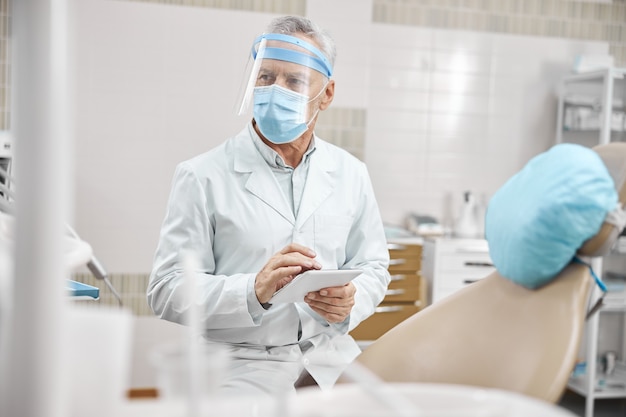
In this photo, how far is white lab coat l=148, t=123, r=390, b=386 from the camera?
185 centimetres

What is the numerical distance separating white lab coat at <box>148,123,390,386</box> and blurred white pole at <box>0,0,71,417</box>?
1.14 m

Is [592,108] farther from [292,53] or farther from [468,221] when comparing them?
[292,53]

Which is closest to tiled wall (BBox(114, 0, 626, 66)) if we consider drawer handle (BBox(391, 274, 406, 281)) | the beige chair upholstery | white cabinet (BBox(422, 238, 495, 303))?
white cabinet (BBox(422, 238, 495, 303))

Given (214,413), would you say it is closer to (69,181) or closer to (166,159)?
(69,181)

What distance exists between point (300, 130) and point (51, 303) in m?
1.40

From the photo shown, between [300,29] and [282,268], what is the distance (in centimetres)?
71

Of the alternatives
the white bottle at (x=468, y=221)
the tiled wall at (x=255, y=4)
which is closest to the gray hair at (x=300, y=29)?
the tiled wall at (x=255, y=4)

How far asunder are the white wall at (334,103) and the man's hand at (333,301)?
7.79 feet

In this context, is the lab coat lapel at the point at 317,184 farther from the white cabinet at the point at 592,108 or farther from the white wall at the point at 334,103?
the white cabinet at the point at 592,108

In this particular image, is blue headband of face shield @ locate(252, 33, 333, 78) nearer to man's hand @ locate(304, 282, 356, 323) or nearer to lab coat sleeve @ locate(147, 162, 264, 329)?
lab coat sleeve @ locate(147, 162, 264, 329)

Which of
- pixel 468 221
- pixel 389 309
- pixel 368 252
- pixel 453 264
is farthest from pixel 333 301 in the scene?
pixel 468 221

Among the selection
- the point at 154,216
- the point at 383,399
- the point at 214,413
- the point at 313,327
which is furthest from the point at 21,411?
the point at 154,216

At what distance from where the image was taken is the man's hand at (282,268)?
1.73 m

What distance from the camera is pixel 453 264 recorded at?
401 centimetres
